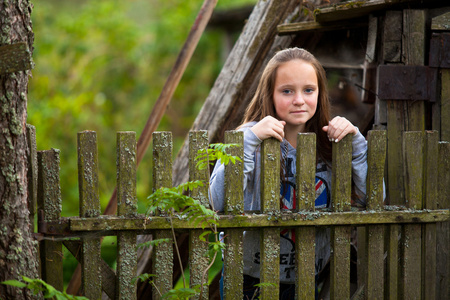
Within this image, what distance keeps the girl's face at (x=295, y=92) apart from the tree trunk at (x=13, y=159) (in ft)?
4.45

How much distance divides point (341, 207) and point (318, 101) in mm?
731

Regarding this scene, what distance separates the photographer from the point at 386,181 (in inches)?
122

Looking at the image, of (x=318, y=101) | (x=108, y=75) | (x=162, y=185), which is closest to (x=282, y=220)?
(x=162, y=185)

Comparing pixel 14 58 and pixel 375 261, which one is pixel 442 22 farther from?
pixel 14 58

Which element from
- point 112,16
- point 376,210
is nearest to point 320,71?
point 376,210

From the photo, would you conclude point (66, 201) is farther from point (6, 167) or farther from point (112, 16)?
point (6, 167)

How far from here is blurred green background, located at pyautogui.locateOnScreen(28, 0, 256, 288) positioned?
28.4 feet

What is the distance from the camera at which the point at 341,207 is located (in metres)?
2.55

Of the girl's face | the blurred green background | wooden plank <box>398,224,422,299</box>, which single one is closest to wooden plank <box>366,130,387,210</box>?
wooden plank <box>398,224,422,299</box>

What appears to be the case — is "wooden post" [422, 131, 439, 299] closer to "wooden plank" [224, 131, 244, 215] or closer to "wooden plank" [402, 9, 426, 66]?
"wooden plank" [402, 9, 426, 66]

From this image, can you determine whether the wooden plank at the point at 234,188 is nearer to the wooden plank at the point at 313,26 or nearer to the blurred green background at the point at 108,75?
the wooden plank at the point at 313,26

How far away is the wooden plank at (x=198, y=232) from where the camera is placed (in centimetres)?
240

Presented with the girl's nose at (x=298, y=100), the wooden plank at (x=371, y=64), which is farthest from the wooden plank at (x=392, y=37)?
the girl's nose at (x=298, y=100)

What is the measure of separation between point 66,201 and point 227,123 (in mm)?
5313
